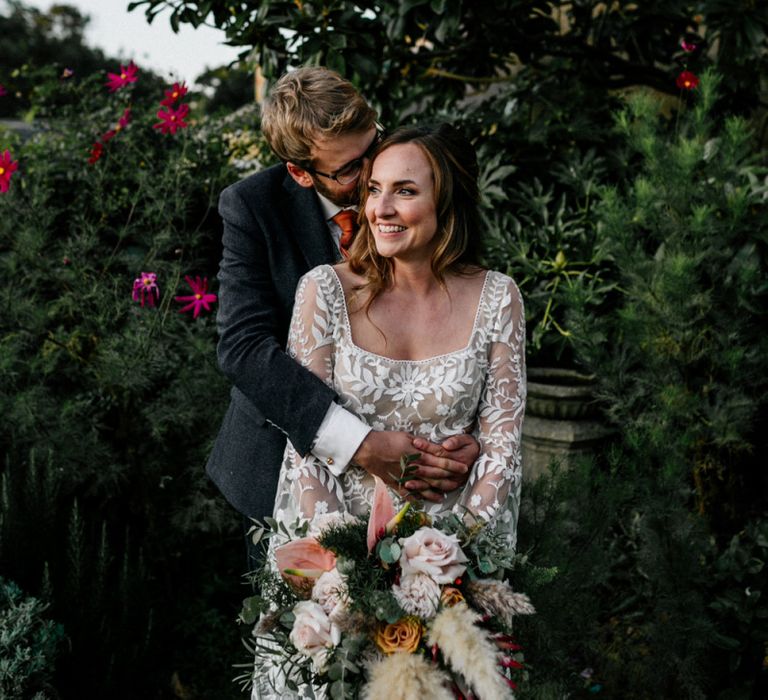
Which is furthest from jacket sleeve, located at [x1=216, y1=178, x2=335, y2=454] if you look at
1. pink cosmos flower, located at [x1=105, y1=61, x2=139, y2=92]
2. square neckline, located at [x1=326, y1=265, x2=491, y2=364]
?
pink cosmos flower, located at [x1=105, y1=61, x2=139, y2=92]

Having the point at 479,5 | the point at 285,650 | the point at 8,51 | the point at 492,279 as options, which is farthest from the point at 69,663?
the point at 8,51

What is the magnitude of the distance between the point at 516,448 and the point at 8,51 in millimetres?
23384

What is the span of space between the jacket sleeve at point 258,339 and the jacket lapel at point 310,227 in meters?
0.07

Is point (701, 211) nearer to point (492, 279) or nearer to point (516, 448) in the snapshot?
point (492, 279)

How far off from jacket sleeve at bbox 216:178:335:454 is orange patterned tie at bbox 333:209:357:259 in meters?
0.19

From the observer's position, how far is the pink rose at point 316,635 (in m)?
1.41

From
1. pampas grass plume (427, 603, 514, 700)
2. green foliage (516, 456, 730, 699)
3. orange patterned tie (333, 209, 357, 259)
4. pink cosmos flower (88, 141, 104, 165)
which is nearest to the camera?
pampas grass plume (427, 603, 514, 700)

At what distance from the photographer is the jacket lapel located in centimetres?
230

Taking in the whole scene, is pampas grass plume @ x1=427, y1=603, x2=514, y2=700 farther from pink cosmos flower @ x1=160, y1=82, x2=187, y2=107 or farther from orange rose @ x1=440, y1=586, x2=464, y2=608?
pink cosmos flower @ x1=160, y1=82, x2=187, y2=107

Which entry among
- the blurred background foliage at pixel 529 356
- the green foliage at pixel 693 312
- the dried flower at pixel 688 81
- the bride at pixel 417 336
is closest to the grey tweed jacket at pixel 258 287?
the bride at pixel 417 336

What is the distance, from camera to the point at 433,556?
142cm

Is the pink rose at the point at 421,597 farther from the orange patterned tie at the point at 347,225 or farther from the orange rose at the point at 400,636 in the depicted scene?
the orange patterned tie at the point at 347,225

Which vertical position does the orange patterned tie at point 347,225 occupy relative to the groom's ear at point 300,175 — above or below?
below

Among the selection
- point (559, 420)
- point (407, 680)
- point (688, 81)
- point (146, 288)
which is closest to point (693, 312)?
point (559, 420)
